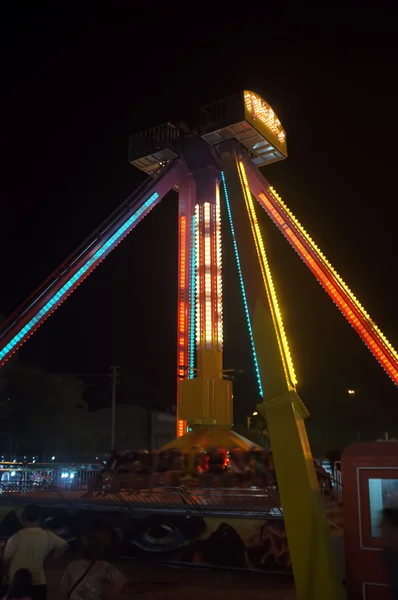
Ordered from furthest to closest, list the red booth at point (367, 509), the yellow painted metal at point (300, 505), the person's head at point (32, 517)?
1. the yellow painted metal at point (300, 505)
2. the red booth at point (367, 509)
3. the person's head at point (32, 517)

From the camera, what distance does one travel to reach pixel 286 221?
18031 millimetres

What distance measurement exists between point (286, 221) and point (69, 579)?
46.9 ft

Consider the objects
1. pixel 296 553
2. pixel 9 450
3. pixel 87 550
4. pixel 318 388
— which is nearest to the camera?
pixel 87 550

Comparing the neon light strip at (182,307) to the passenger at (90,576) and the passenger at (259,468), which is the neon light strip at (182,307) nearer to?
the passenger at (259,468)

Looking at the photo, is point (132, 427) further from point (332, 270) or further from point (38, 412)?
point (332, 270)

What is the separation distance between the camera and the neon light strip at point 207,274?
16844mm

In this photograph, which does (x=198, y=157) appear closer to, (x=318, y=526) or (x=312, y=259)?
(x=312, y=259)

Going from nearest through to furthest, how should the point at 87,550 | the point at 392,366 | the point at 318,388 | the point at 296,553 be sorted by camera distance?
1. the point at 87,550
2. the point at 296,553
3. the point at 392,366
4. the point at 318,388

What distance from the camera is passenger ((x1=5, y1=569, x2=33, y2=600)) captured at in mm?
5441

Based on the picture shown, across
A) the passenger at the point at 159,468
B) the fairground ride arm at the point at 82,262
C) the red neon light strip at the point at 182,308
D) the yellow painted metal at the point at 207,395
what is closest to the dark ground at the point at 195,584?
the passenger at the point at 159,468

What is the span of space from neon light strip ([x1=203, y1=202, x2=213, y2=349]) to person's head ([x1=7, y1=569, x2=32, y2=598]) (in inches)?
448

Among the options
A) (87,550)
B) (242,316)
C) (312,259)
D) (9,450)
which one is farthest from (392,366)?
(9,450)

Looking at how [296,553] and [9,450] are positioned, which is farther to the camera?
[9,450]

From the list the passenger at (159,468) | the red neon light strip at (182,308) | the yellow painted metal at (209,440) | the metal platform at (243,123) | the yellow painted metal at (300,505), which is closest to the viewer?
the yellow painted metal at (300,505)
